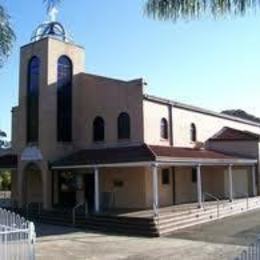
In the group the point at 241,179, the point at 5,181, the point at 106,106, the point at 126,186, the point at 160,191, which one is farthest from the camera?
the point at 5,181

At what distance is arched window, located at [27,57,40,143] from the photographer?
3159cm

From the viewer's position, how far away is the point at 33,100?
32062 millimetres

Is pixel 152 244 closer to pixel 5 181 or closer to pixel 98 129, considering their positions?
pixel 98 129

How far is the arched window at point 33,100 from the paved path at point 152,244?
27.1 feet

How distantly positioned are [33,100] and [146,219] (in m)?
12.7

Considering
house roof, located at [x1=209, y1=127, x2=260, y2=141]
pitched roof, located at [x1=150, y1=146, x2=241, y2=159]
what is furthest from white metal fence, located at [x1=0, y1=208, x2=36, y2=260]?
house roof, located at [x1=209, y1=127, x2=260, y2=141]

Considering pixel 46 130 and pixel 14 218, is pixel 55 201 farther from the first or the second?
pixel 14 218

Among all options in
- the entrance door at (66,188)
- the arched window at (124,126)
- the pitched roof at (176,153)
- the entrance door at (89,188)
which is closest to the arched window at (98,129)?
the arched window at (124,126)

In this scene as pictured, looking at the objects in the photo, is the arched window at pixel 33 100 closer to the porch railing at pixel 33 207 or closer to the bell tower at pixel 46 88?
the bell tower at pixel 46 88

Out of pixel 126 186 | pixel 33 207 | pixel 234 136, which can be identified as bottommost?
pixel 33 207

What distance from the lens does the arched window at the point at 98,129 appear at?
102 feet

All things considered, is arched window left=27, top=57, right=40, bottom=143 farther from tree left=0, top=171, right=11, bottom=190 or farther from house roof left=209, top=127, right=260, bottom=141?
tree left=0, top=171, right=11, bottom=190

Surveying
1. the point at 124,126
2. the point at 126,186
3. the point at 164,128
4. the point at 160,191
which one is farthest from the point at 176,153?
the point at 124,126

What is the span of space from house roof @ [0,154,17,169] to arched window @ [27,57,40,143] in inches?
102
